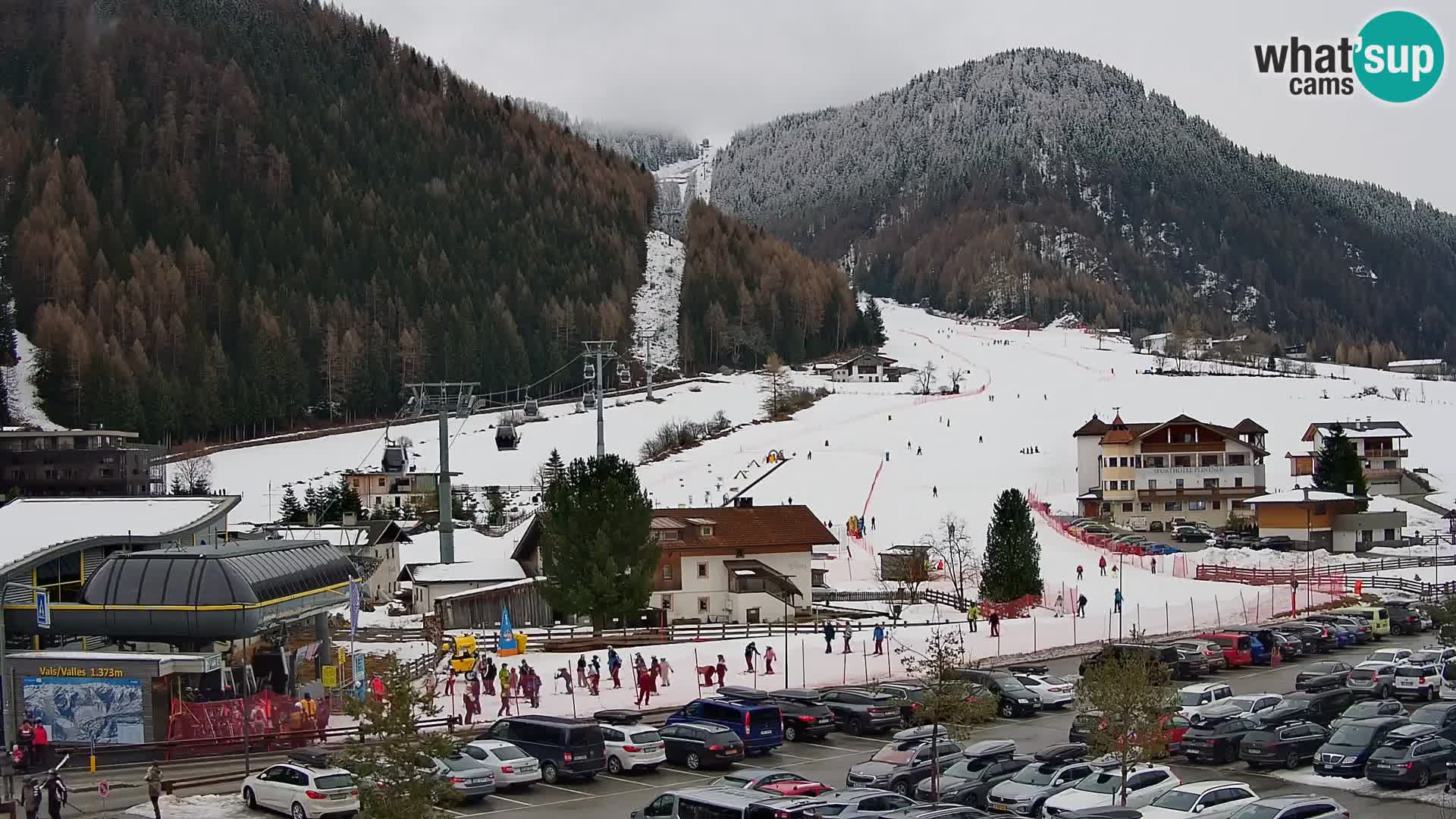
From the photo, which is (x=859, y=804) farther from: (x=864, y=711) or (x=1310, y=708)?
(x=1310, y=708)

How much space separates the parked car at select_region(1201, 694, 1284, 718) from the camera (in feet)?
94.2

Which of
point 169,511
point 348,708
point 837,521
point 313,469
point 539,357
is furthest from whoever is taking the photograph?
point 539,357

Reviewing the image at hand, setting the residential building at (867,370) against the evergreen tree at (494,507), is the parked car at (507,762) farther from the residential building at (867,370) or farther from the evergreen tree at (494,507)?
the residential building at (867,370)

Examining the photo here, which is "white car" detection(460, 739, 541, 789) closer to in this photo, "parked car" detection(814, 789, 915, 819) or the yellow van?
"parked car" detection(814, 789, 915, 819)

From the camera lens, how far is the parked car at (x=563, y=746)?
2583 cm

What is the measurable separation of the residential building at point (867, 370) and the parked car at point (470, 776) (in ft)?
425

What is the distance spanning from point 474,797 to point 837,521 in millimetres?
49583

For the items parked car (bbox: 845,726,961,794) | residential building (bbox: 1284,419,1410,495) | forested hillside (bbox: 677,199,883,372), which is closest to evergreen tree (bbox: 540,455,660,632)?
parked car (bbox: 845,726,961,794)

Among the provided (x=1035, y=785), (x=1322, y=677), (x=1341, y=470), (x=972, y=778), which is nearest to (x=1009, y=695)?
(x=1322, y=677)

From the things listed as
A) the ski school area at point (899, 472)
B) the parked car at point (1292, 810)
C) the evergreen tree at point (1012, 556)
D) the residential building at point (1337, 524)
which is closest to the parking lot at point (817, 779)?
the parked car at point (1292, 810)

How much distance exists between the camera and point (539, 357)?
156 metres

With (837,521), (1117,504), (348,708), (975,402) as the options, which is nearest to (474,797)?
(348,708)

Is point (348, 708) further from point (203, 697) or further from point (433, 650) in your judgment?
point (433, 650)

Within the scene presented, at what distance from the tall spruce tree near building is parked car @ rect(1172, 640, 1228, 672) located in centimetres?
3707
